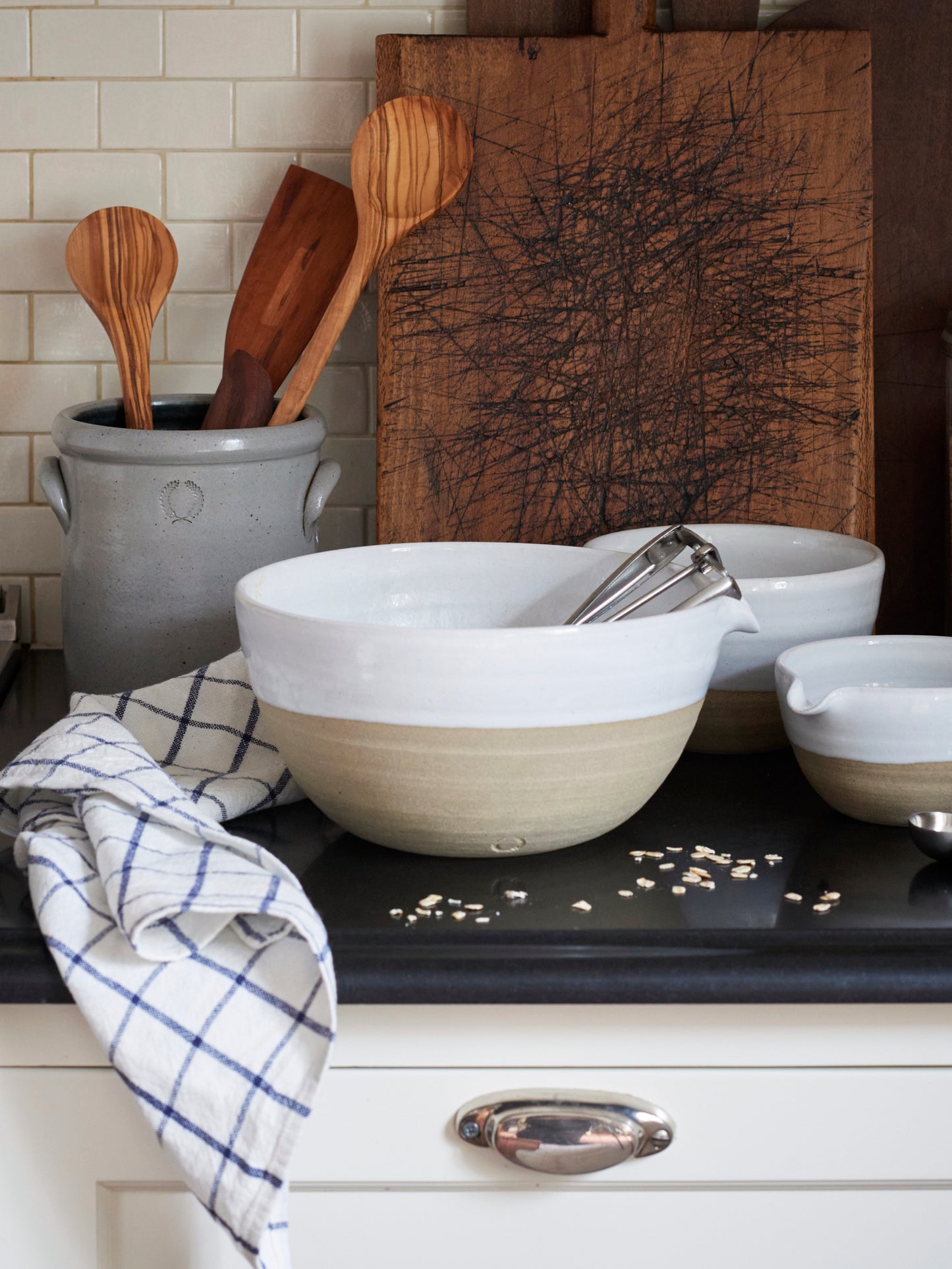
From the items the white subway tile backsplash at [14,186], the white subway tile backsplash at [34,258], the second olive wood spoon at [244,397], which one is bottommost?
the second olive wood spoon at [244,397]

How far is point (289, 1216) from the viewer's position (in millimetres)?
622

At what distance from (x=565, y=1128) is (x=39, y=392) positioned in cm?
82

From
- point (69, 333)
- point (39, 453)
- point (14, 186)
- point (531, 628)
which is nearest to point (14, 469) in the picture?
point (39, 453)

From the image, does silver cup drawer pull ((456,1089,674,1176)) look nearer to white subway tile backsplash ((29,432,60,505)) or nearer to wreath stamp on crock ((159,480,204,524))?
wreath stamp on crock ((159,480,204,524))

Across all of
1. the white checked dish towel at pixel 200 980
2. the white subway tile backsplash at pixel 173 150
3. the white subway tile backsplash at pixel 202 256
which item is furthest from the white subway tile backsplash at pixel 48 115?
the white checked dish towel at pixel 200 980

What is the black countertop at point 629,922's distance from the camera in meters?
0.59

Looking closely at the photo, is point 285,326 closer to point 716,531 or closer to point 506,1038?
point 716,531

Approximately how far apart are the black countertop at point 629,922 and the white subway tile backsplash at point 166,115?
641mm

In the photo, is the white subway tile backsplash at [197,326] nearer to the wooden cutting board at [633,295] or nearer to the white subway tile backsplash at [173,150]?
the white subway tile backsplash at [173,150]

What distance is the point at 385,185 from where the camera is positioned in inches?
38.4

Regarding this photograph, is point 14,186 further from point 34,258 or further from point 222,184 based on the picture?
point 222,184

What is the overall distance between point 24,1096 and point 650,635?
0.39m

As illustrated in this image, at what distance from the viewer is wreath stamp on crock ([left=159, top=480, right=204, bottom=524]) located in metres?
0.90

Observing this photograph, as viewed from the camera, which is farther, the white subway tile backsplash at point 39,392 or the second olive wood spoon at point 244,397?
the white subway tile backsplash at point 39,392
